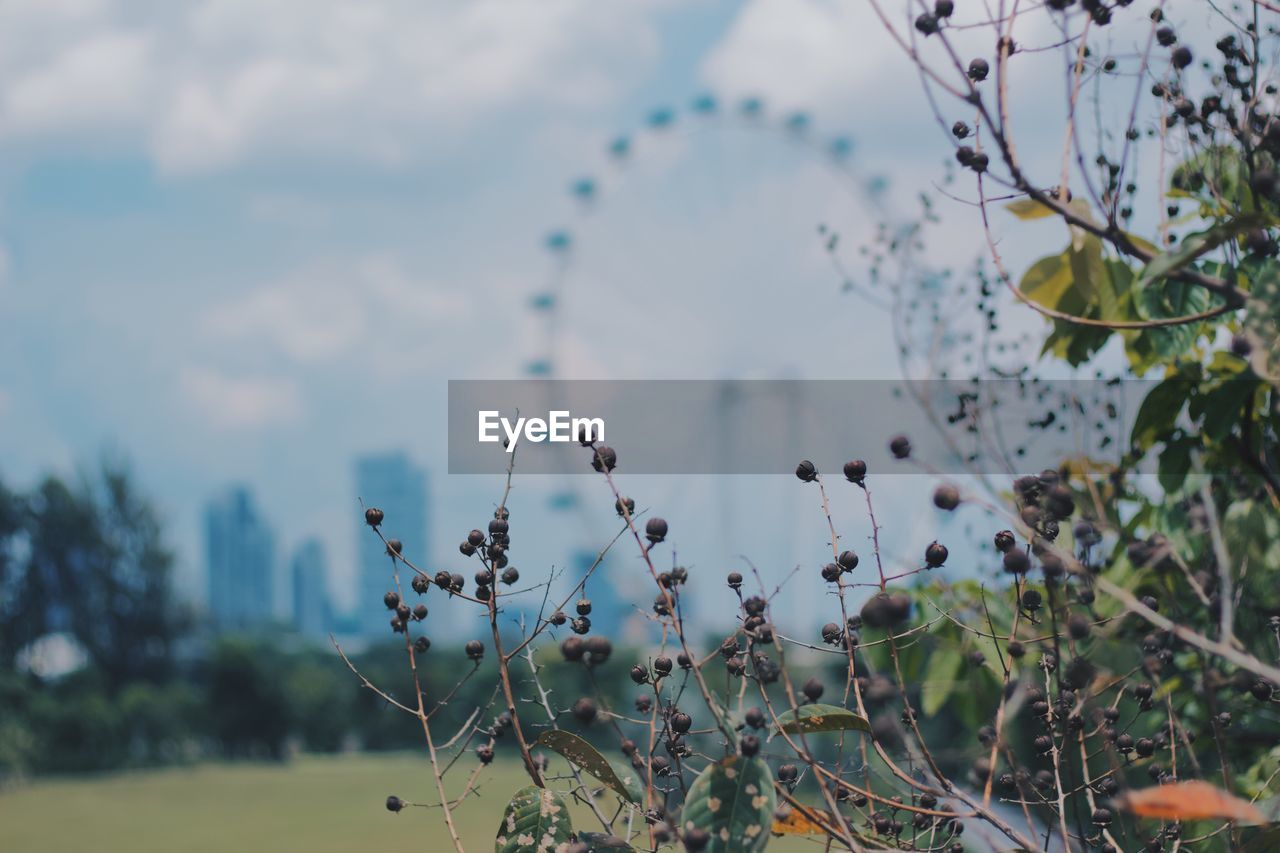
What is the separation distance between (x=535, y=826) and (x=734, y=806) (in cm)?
32

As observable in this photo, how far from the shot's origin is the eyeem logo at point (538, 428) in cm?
140

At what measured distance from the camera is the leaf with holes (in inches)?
34.9

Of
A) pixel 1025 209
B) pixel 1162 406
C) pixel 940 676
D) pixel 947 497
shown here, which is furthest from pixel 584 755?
pixel 940 676

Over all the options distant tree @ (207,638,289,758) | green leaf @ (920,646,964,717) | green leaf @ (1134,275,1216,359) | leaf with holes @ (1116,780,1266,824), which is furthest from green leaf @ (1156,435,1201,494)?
distant tree @ (207,638,289,758)

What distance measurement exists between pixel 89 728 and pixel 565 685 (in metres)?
17.0

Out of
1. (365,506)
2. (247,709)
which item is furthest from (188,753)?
(365,506)

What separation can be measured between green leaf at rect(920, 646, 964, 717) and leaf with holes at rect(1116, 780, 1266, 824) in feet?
6.49

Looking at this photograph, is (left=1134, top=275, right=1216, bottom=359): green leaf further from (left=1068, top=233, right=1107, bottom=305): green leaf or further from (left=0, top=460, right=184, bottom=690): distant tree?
(left=0, top=460, right=184, bottom=690): distant tree

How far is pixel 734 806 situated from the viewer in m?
1.15

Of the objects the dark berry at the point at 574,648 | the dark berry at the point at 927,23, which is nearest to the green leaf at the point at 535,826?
the dark berry at the point at 574,648

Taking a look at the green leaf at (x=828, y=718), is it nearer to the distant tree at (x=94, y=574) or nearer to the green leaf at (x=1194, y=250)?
the green leaf at (x=1194, y=250)

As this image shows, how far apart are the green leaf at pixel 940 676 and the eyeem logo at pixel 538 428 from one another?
118cm

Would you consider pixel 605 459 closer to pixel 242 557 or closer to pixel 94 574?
pixel 94 574

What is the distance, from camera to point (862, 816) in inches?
53.5
